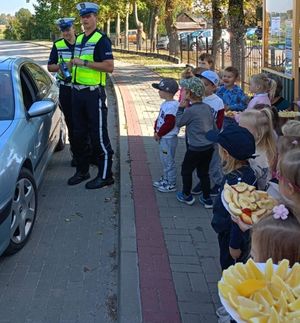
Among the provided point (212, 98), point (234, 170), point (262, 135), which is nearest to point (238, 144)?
point (234, 170)

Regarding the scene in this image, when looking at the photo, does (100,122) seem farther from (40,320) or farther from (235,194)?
(235,194)

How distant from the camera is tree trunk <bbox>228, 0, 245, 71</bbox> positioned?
13016mm

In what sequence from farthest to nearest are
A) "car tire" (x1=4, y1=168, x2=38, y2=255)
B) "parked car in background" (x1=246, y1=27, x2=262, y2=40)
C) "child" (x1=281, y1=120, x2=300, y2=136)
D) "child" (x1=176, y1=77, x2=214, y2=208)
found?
"parked car in background" (x1=246, y1=27, x2=262, y2=40), "child" (x1=176, y1=77, x2=214, y2=208), "car tire" (x1=4, y1=168, x2=38, y2=255), "child" (x1=281, y1=120, x2=300, y2=136)

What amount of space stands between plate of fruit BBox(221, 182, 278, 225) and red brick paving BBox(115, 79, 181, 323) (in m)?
0.96

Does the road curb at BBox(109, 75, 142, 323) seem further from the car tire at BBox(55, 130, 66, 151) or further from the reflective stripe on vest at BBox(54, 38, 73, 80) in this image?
the reflective stripe on vest at BBox(54, 38, 73, 80)

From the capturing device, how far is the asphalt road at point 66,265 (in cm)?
348

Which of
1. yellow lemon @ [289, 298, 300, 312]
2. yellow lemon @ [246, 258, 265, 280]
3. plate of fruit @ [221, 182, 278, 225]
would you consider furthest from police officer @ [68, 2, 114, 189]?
yellow lemon @ [289, 298, 300, 312]

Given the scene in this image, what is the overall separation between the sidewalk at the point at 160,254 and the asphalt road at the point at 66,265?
0.15m

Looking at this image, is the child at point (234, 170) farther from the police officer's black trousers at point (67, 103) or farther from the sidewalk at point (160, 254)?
the police officer's black trousers at point (67, 103)

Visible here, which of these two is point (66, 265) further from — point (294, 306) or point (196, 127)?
point (294, 306)

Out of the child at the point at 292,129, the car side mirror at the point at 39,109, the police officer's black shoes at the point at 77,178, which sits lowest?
the police officer's black shoes at the point at 77,178

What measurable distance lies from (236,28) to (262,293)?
481 inches

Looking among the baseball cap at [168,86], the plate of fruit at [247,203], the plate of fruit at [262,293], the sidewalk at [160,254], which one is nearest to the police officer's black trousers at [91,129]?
the sidewalk at [160,254]

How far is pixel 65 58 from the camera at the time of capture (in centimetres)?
607
